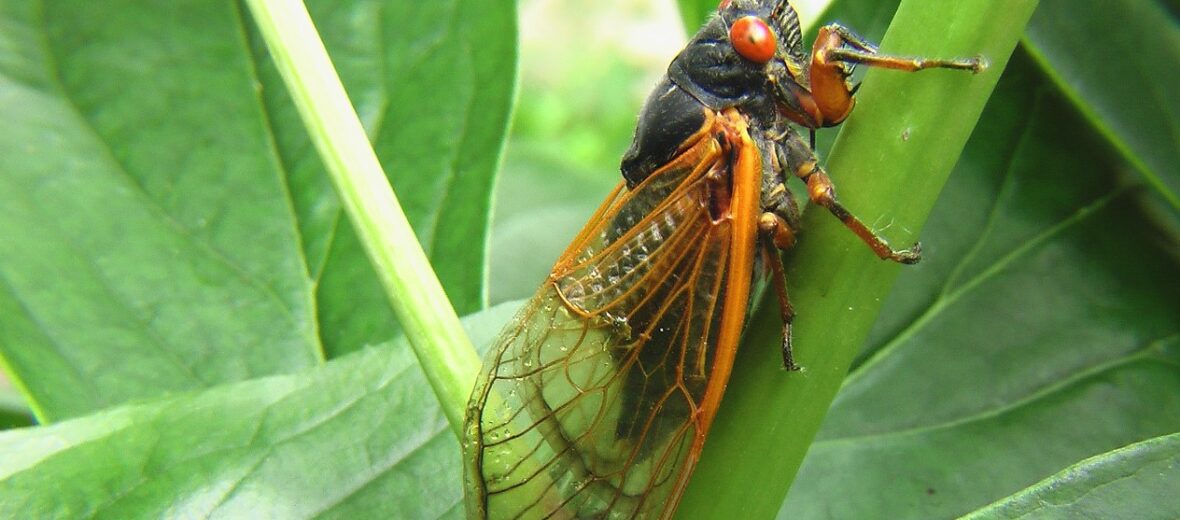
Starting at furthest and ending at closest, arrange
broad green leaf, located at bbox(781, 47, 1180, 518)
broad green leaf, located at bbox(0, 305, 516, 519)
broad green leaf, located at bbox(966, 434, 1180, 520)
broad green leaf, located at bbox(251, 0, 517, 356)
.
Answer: broad green leaf, located at bbox(251, 0, 517, 356) → broad green leaf, located at bbox(781, 47, 1180, 518) → broad green leaf, located at bbox(0, 305, 516, 519) → broad green leaf, located at bbox(966, 434, 1180, 520)

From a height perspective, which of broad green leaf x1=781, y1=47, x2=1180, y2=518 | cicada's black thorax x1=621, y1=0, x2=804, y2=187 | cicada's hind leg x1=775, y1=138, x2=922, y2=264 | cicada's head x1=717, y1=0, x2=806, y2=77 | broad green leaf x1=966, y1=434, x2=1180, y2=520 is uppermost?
cicada's hind leg x1=775, y1=138, x2=922, y2=264

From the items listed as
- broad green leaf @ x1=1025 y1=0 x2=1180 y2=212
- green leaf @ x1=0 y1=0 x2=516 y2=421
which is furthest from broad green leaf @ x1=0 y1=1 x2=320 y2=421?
broad green leaf @ x1=1025 y1=0 x2=1180 y2=212

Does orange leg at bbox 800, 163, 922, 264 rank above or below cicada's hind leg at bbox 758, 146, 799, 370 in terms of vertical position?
above

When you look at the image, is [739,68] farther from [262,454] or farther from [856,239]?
[262,454]

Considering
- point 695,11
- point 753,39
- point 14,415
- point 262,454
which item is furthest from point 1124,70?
point 14,415

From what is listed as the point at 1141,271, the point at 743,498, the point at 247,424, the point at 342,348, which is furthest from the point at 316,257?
the point at 1141,271

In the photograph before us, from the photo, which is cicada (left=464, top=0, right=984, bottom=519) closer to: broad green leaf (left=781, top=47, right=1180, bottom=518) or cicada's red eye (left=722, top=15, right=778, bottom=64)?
cicada's red eye (left=722, top=15, right=778, bottom=64)

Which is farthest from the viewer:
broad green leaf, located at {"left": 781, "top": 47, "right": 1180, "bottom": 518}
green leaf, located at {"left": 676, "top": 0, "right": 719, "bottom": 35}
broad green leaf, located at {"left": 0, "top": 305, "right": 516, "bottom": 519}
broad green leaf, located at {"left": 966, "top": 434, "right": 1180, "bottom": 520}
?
green leaf, located at {"left": 676, "top": 0, "right": 719, "bottom": 35}
